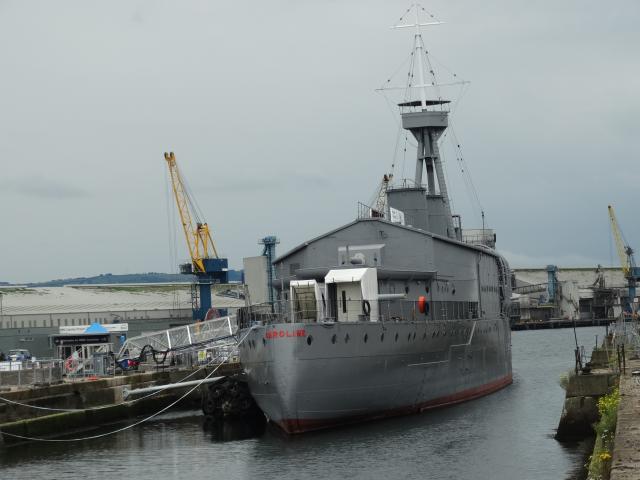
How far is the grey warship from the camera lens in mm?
35625

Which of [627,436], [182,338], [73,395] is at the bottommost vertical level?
[627,436]

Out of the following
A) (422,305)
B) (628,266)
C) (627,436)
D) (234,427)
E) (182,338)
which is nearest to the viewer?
(627,436)

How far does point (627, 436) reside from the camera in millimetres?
19938

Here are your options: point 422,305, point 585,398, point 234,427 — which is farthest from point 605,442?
point 234,427

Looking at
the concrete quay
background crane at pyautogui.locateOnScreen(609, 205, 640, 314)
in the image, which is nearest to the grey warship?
the concrete quay

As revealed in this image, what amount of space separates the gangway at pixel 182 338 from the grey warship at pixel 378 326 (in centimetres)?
1123

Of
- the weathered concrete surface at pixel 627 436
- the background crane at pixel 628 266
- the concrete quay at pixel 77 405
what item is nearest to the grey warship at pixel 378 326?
the concrete quay at pixel 77 405

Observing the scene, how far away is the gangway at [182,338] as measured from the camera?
5828cm

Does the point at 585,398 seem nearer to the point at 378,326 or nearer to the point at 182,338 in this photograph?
the point at 378,326

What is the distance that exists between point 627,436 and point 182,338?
1685 inches

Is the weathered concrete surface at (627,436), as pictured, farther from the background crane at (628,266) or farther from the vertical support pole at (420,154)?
the background crane at (628,266)

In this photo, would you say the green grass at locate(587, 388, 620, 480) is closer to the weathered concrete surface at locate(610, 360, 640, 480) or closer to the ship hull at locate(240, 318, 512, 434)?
the weathered concrete surface at locate(610, 360, 640, 480)

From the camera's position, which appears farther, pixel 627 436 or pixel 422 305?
pixel 422 305

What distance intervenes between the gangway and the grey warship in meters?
11.2
